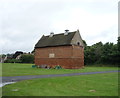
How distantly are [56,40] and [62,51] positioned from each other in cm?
447

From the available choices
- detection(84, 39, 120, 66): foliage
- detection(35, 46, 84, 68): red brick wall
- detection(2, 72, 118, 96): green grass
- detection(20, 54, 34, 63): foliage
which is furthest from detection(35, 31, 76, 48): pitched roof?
detection(20, 54, 34, 63): foliage

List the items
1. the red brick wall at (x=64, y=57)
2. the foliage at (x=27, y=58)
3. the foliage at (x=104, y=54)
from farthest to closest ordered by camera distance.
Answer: the foliage at (x=27, y=58), the foliage at (x=104, y=54), the red brick wall at (x=64, y=57)

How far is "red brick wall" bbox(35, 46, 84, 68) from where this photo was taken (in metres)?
41.5

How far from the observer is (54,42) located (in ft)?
149

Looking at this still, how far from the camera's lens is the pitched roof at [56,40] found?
141ft

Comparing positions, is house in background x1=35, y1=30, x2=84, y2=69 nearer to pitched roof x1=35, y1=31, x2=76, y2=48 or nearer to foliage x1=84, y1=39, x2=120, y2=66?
pitched roof x1=35, y1=31, x2=76, y2=48

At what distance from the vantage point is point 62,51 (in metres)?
42.9

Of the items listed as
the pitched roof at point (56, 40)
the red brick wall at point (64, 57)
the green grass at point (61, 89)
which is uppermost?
the pitched roof at point (56, 40)

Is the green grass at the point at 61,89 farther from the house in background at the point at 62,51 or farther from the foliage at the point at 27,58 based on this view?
the foliage at the point at 27,58

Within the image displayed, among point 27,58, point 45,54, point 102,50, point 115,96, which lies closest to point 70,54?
point 45,54

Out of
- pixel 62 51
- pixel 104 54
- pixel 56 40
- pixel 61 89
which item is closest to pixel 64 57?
pixel 62 51

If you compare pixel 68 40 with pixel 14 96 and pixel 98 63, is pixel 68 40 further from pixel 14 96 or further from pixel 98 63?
pixel 14 96

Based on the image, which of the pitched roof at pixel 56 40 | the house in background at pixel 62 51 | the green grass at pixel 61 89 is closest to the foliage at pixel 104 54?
the house in background at pixel 62 51

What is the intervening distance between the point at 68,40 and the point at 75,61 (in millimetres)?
5849
